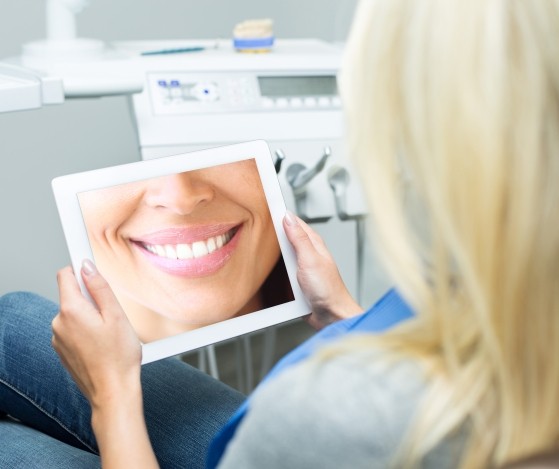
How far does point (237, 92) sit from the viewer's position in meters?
1.33

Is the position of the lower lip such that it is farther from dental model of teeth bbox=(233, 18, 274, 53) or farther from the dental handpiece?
dental model of teeth bbox=(233, 18, 274, 53)

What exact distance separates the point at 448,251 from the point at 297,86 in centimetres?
93

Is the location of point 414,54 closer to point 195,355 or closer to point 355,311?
point 355,311

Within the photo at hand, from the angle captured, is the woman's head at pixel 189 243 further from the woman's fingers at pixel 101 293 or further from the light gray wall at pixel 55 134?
the light gray wall at pixel 55 134

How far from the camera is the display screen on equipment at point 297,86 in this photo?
135 cm

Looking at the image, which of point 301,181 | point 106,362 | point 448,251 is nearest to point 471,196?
point 448,251

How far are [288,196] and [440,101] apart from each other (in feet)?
2.65

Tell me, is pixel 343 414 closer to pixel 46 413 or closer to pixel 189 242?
pixel 189 242

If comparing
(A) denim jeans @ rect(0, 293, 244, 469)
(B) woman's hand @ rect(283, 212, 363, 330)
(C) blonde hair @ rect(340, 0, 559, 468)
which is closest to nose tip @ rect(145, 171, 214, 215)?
(B) woman's hand @ rect(283, 212, 363, 330)

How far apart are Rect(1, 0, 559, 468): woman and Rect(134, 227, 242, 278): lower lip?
1.43ft

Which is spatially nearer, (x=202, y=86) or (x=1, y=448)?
(x=1, y=448)

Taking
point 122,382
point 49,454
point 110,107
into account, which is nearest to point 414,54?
point 122,382

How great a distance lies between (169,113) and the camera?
128 centimetres

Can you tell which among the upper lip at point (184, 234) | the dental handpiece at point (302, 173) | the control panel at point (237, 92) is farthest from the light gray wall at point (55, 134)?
the upper lip at point (184, 234)
